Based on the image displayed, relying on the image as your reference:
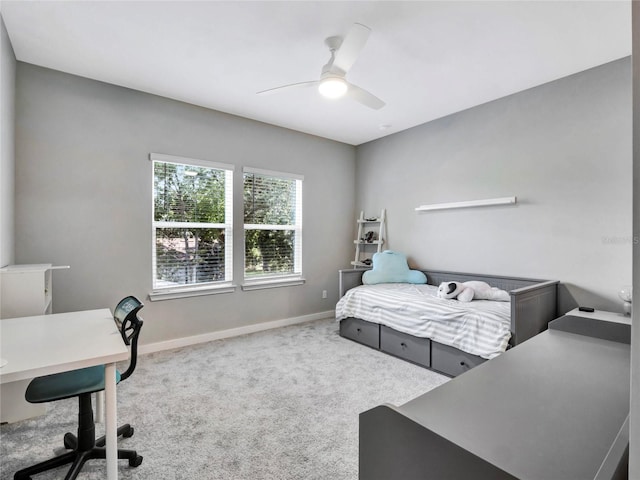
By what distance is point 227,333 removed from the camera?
393 cm

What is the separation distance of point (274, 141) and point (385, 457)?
4070 millimetres

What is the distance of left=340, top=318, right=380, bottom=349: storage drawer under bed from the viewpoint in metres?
3.53

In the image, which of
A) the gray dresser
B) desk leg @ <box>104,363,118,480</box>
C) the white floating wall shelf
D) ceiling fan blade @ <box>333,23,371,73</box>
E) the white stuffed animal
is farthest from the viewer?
the white floating wall shelf

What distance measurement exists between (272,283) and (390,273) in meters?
1.53

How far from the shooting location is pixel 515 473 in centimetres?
59

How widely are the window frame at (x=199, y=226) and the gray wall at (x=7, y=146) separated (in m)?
1.07

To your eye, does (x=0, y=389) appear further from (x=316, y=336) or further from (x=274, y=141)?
(x=274, y=141)

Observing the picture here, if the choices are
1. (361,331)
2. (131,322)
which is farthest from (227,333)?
(131,322)

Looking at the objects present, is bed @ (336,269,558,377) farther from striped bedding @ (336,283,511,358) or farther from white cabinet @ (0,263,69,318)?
white cabinet @ (0,263,69,318)

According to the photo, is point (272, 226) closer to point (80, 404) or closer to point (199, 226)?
point (199, 226)

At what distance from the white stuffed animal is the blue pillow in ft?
2.91

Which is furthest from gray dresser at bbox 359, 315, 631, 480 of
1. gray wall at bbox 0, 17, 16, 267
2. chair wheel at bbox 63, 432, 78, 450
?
gray wall at bbox 0, 17, 16, 267

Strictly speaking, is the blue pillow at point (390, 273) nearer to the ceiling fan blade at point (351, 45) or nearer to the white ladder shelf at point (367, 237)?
the white ladder shelf at point (367, 237)

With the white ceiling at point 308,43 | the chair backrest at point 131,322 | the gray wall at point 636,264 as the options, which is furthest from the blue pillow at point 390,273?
the gray wall at point 636,264
